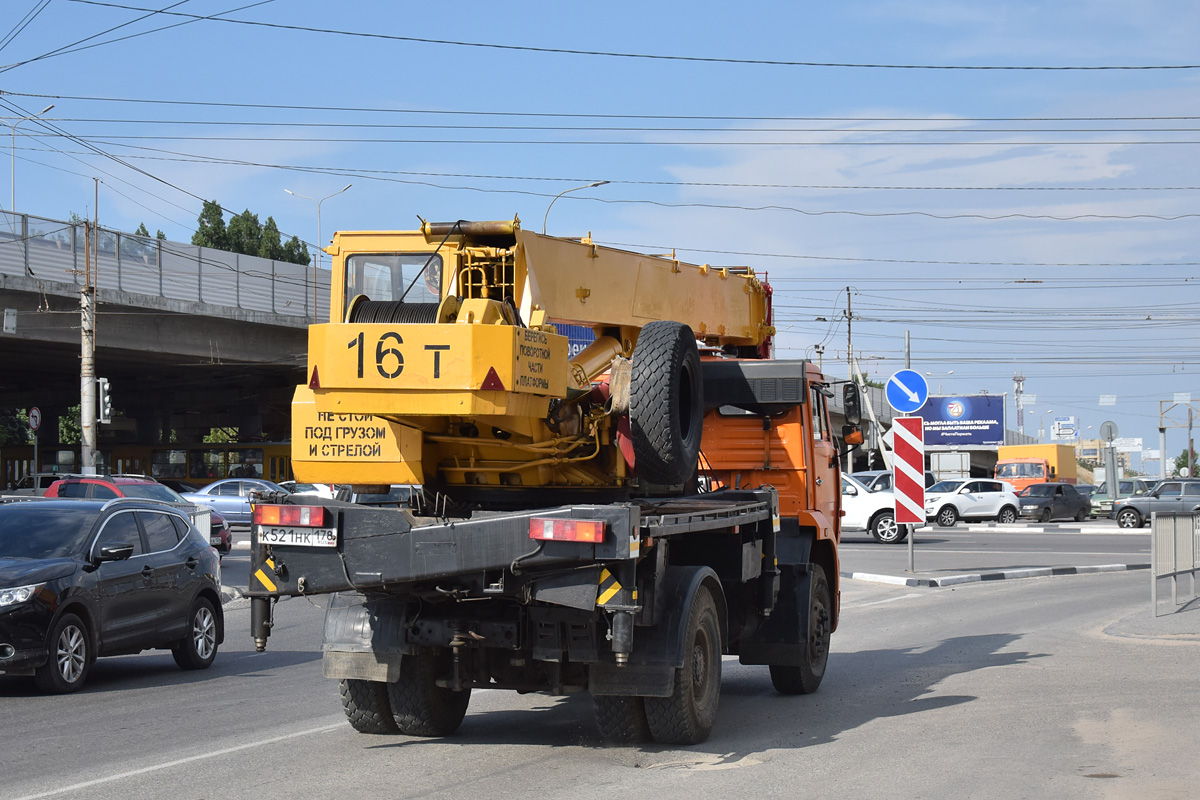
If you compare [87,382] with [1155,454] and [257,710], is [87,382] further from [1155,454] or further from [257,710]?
[1155,454]

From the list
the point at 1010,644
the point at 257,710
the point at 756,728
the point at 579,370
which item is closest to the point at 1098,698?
the point at 756,728

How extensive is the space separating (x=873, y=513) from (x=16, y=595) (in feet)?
82.6

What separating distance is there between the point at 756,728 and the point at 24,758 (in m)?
4.53

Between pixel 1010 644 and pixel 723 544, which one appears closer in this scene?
pixel 723 544

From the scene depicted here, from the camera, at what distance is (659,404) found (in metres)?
7.76

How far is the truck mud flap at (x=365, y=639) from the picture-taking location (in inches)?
296

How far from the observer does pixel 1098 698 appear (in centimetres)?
950

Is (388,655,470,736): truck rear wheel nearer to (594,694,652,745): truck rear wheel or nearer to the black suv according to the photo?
(594,694,652,745): truck rear wheel

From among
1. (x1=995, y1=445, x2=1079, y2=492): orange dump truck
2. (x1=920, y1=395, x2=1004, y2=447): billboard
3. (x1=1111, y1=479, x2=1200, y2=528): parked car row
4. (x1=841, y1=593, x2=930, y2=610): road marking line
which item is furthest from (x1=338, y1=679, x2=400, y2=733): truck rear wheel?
(x1=920, y1=395, x2=1004, y2=447): billboard

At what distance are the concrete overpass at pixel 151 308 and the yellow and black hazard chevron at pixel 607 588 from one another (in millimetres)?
21972

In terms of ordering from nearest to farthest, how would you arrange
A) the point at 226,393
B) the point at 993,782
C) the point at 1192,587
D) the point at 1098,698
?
the point at 993,782
the point at 1098,698
the point at 1192,587
the point at 226,393

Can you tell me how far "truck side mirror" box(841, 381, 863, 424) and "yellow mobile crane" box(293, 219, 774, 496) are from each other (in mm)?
2164

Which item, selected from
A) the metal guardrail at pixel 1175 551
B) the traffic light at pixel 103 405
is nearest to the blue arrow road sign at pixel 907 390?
the metal guardrail at pixel 1175 551

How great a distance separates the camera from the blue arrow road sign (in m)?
20.2
